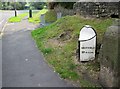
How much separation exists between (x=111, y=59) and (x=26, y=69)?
4076 mm

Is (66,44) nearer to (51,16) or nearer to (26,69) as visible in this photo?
(26,69)

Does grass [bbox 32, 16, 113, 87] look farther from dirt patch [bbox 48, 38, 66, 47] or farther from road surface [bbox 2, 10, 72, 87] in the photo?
road surface [bbox 2, 10, 72, 87]

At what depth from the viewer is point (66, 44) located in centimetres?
1349

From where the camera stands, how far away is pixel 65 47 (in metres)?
13.1

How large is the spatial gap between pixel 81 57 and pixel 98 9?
483 centimetres

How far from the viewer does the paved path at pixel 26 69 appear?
9621mm

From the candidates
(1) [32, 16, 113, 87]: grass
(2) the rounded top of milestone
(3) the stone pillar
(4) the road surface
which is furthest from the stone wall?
(3) the stone pillar

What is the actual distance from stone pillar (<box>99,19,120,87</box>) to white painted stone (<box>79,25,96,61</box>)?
74.5 inches

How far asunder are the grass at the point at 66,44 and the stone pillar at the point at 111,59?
0.78 m

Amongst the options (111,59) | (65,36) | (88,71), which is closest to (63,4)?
(65,36)

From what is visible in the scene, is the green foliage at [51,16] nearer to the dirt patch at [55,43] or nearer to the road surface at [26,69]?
the road surface at [26,69]

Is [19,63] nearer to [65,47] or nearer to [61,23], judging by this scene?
[65,47]

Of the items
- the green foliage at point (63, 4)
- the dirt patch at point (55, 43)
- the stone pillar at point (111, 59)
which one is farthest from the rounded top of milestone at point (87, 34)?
the green foliage at point (63, 4)

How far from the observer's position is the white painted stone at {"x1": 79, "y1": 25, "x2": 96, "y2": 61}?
1084 centimetres
